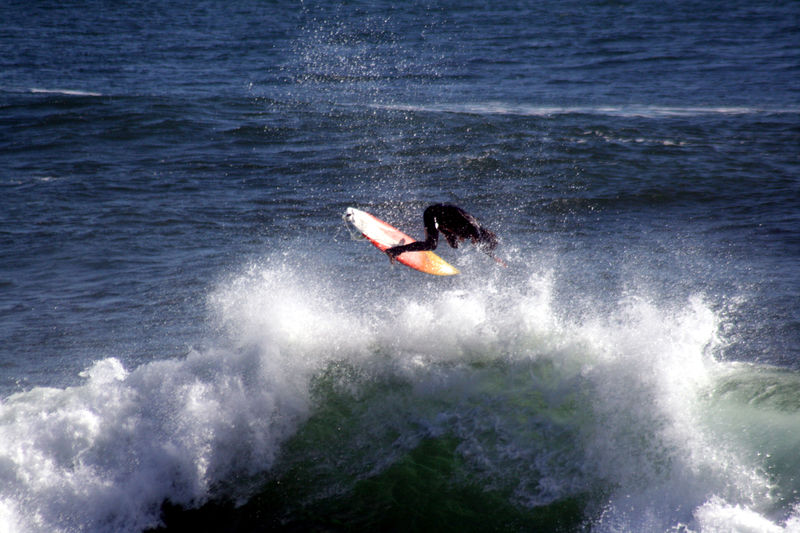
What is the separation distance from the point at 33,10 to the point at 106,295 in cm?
2989

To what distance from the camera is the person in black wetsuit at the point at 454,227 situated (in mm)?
6609

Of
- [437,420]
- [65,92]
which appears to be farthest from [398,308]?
[65,92]

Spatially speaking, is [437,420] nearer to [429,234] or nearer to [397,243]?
[429,234]

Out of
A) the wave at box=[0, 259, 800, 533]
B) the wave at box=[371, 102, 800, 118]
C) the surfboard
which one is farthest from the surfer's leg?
the wave at box=[371, 102, 800, 118]

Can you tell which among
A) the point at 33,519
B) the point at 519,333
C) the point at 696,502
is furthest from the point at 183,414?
the point at 696,502

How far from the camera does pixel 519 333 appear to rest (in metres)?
7.80

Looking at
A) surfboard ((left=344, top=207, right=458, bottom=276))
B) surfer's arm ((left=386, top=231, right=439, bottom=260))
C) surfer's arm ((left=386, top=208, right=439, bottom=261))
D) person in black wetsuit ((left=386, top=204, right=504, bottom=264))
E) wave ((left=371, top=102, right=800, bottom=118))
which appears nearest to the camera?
person in black wetsuit ((left=386, top=204, right=504, bottom=264))

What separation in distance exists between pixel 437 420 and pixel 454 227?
76.1 inches

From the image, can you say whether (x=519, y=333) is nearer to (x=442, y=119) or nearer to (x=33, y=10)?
(x=442, y=119)

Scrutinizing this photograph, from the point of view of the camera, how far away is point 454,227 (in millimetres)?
6785

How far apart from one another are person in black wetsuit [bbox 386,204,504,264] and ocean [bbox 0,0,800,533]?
1.31 metres

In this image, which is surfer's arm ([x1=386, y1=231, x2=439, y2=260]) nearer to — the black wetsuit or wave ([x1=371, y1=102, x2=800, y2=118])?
the black wetsuit

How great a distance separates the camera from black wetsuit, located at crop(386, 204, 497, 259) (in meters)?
6.61

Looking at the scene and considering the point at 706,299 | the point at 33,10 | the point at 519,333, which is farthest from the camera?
the point at 33,10
